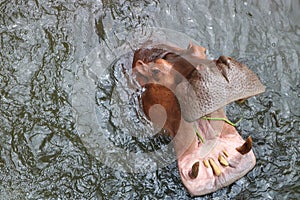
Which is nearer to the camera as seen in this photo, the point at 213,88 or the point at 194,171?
the point at 213,88

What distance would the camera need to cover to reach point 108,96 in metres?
3.37

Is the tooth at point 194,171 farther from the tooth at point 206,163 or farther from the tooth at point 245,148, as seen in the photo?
the tooth at point 245,148

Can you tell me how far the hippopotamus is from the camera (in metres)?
2.52

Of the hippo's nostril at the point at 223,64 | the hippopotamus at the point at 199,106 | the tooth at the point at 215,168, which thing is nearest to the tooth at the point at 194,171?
the hippopotamus at the point at 199,106

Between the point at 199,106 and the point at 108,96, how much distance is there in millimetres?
1008

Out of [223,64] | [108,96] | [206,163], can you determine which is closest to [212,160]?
[206,163]

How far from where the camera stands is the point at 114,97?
334 cm

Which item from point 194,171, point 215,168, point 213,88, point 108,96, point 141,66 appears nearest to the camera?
point 213,88

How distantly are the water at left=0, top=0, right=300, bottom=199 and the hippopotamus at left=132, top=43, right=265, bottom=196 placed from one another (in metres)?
0.19

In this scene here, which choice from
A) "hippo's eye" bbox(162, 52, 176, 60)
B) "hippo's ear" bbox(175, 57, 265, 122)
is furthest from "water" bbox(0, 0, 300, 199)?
"hippo's ear" bbox(175, 57, 265, 122)

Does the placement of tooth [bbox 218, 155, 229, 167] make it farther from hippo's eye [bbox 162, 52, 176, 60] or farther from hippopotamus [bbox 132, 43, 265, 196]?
hippo's eye [bbox 162, 52, 176, 60]

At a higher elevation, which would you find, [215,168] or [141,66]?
[141,66]

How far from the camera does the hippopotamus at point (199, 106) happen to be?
2521 mm

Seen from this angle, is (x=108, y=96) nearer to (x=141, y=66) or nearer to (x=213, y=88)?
(x=141, y=66)
